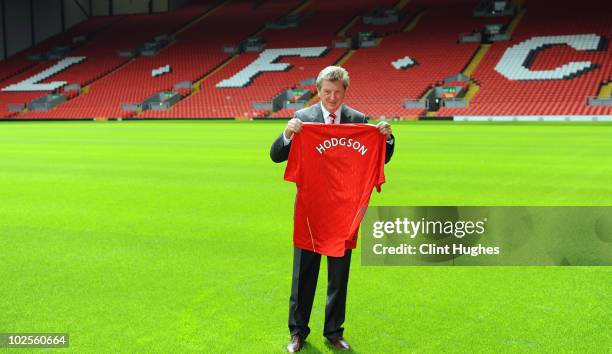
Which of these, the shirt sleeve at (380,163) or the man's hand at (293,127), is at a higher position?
the man's hand at (293,127)

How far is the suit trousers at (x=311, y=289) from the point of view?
3.72m

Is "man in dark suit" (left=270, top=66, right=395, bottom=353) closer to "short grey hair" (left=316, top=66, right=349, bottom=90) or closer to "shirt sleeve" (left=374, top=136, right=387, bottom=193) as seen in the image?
"shirt sleeve" (left=374, top=136, right=387, bottom=193)

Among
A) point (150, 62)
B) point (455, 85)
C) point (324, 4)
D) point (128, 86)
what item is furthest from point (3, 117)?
point (455, 85)

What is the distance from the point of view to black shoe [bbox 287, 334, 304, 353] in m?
3.69

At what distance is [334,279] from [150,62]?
48639mm

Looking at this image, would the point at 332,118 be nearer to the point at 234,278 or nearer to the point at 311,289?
the point at 311,289

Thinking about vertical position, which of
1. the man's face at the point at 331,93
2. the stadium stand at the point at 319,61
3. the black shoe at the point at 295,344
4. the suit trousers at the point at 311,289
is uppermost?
the man's face at the point at 331,93

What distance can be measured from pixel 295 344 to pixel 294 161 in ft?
3.75

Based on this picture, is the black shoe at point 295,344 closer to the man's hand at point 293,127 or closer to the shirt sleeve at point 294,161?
the shirt sleeve at point 294,161

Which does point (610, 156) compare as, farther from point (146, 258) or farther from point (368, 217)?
point (146, 258)

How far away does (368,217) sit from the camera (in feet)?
19.1

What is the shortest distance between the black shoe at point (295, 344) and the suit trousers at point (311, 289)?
3cm

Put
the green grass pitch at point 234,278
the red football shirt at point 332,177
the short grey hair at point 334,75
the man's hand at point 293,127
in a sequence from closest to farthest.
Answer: the short grey hair at point 334,75, the man's hand at point 293,127, the red football shirt at point 332,177, the green grass pitch at point 234,278

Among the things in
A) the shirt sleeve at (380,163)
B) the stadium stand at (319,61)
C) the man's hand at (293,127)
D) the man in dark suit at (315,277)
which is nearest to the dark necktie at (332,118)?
the man in dark suit at (315,277)
